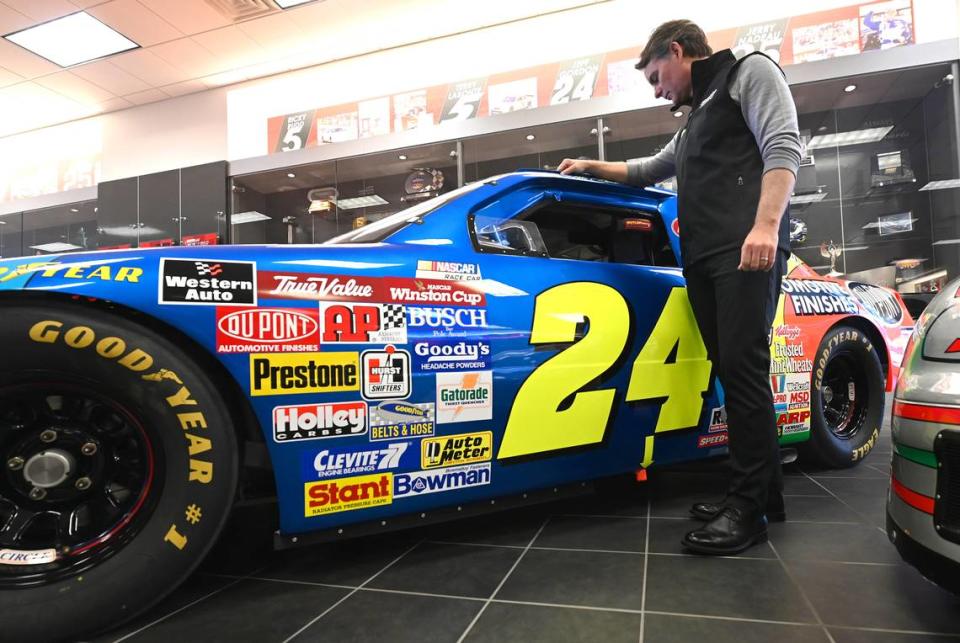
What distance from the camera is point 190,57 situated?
17.5 ft

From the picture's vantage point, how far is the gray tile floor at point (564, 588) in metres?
1.02

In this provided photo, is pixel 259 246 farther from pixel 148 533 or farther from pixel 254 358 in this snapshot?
pixel 148 533

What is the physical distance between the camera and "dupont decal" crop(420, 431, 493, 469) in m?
1.31

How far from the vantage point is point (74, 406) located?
1.08 meters

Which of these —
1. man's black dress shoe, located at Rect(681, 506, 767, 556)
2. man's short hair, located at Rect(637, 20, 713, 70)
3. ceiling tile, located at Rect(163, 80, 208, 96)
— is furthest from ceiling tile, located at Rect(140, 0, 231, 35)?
man's black dress shoe, located at Rect(681, 506, 767, 556)

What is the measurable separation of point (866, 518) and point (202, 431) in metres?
1.92

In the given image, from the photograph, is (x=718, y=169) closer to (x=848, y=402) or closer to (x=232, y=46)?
(x=848, y=402)

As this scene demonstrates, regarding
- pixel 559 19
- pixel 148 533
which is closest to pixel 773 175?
pixel 148 533

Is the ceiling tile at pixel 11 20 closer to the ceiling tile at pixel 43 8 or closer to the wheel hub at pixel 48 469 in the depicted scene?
the ceiling tile at pixel 43 8

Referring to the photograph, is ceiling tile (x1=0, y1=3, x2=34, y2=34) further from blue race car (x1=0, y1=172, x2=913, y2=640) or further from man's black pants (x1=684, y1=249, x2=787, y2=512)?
man's black pants (x1=684, y1=249, x2=787, y2=512)

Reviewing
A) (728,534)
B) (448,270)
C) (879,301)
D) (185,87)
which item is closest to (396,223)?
(448,270)

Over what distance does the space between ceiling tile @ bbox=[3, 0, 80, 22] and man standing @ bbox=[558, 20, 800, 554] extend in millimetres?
5288

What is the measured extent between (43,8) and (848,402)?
21.6 feet

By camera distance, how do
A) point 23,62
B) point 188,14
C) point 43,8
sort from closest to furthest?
1. point 43,8
2. point 188,14
3. point 23,62
